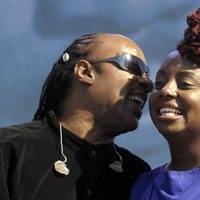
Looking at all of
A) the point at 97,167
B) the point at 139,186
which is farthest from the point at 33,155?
the point at 139,186

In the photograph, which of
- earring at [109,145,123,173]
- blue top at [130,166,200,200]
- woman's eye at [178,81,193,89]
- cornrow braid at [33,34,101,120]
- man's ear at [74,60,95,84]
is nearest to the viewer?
blue top at [130,166,200,200]

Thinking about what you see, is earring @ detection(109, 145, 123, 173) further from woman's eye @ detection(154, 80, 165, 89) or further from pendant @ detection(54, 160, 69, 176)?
woman's eye @ detection(154, 80, 165, 89)

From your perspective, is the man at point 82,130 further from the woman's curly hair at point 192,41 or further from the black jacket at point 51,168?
the woman's curly hair at point 192,41

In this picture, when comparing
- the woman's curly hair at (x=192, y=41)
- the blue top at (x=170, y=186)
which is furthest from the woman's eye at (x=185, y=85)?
the blue top at (x=170, y=186)

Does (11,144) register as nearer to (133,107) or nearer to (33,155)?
(33,155)

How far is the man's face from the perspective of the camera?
5.57 meters

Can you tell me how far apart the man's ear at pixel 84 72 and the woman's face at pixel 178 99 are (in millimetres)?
1284

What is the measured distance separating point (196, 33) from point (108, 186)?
1811 millimetres

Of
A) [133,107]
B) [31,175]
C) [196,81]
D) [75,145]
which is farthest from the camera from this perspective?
[133,107]

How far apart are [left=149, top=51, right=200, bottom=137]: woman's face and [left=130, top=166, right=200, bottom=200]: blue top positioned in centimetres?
35

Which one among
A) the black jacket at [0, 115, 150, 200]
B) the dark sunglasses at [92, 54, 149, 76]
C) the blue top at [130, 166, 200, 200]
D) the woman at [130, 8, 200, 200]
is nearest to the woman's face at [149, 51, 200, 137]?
the woman at [130, 8, 200, 200]

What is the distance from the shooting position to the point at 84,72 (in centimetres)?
572

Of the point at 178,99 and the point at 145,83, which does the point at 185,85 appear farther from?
the point at 145,83

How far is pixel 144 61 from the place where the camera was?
233 inches
